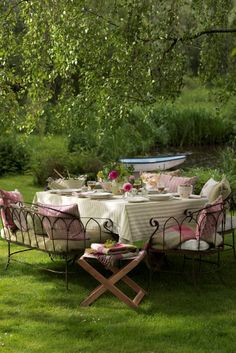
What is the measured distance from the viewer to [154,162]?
19.8 metres

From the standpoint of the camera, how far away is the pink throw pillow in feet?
21.5

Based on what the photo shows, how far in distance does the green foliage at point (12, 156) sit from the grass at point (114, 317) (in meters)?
12.1

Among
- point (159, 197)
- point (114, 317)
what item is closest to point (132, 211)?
point (159, 197)

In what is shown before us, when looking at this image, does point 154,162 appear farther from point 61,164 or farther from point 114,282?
point 114,282

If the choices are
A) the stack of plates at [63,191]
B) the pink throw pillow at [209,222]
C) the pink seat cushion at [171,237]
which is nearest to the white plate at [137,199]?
the pink seat cushion at [171,237]

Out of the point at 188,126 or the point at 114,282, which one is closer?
the point at 114,282

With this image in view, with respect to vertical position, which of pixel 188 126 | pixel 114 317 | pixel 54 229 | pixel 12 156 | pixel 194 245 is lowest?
pixel 12 156

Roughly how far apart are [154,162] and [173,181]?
434 inches

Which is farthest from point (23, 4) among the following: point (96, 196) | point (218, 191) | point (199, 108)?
point (199, 108)

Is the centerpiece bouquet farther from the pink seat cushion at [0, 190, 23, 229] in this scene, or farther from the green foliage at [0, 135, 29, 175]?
the green foliage at [0, 135, 29, 175]

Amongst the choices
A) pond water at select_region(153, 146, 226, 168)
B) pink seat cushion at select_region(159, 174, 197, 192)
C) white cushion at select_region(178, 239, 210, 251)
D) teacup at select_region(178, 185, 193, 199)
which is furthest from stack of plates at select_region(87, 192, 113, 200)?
pond water at select_region(153, 146, 226, 168)

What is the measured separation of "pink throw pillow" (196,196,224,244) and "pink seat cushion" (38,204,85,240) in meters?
1.22

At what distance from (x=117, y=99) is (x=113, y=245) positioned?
2908 millimetres

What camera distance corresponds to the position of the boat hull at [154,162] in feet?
62.5
